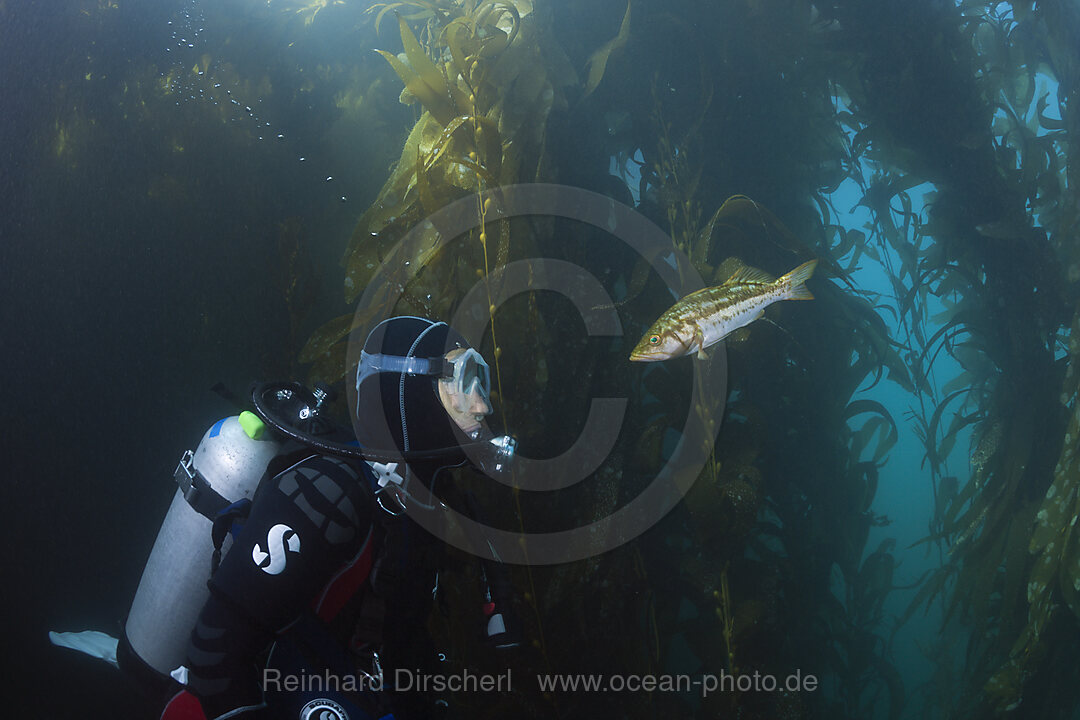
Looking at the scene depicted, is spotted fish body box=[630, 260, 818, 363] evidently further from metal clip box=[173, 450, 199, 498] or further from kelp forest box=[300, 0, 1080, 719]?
metal clip box=[173, 450, 199, 498]

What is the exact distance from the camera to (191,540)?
1813 mm

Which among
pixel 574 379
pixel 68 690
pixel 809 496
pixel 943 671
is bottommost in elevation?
pixel 943 671

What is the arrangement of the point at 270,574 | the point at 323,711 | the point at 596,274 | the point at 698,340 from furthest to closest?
1. the point at 596,274
2. the point at 698,340
3. the point at 323,711
4. the point at 270,574

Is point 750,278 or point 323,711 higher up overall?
point 750,278

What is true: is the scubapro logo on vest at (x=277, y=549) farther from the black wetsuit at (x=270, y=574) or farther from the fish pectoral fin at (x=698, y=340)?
the fish pectoral fin at (x=698, y=340)

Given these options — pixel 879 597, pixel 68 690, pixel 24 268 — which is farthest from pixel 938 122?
pixel 68 690

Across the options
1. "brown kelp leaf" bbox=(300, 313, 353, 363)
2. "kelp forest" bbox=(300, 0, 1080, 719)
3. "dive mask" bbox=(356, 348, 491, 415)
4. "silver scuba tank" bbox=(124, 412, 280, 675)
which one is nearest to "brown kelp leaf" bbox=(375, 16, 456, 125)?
"kelp forest" bbox=(300, 0, 1080, 719)

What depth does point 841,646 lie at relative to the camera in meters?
4.16

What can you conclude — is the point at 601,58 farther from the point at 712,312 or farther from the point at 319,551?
the point at 319,551

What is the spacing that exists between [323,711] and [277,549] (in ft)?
1.89

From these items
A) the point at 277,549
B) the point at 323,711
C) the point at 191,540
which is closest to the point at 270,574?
the point at 277,549

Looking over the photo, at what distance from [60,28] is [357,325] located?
2.60 meters

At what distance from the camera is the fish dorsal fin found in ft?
6.63

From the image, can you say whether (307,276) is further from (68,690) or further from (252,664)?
(68,690)
